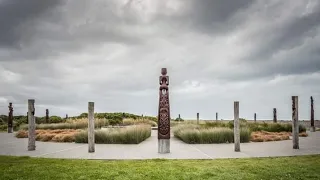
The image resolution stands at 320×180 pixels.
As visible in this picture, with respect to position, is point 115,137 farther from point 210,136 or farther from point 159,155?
point 159,155

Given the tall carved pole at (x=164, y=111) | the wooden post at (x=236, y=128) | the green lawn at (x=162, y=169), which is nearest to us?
the green lawn at (x=162, y=169)

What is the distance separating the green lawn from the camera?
21.0 ft

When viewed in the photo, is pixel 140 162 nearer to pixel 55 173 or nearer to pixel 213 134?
pixel 55 173

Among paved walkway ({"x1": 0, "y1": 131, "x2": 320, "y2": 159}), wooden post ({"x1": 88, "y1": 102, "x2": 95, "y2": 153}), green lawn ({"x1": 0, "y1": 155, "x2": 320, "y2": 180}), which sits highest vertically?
wooden post ({"x1": 88, "y1": 102, "x2": 95, "y2": 153})

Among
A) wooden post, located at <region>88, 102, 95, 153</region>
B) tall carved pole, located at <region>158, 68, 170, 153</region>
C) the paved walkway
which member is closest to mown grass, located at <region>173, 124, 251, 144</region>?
the paved walkway

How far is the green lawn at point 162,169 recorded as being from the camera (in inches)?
252

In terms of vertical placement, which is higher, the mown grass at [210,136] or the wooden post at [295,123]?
the wooden post at [295,123]

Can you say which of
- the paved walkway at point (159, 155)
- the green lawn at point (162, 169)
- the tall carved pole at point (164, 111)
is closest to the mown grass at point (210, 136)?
the paved walkway at point (159, 155)

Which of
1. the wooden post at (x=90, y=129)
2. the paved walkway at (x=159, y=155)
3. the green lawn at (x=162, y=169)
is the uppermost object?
the wooden post at (x=90, y=129)

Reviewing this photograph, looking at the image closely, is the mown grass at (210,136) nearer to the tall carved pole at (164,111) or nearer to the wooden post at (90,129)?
the tall carved pole at (164,111)

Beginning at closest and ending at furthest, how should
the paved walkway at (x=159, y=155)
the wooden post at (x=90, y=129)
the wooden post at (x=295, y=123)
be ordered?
the paved walkway at (x=159, y=155), the wooden post at (x=90, y=129), the wooden post at (x=295, y=123)

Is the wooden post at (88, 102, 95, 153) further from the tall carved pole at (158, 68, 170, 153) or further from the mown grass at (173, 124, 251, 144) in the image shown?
the mown grass at (173, 124, 251, 144)

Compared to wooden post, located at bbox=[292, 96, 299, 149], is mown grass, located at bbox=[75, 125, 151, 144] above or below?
below

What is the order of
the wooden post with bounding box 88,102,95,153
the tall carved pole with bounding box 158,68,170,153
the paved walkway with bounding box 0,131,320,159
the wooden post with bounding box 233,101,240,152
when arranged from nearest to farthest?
the paved walkway with bounding box 0,131,320,159 → the tall carved pole with bounding box 158,68,170,153 → the wooden post with bounding box 88,102,95,153 → the wooden post with bounding box 233,101,240,152
